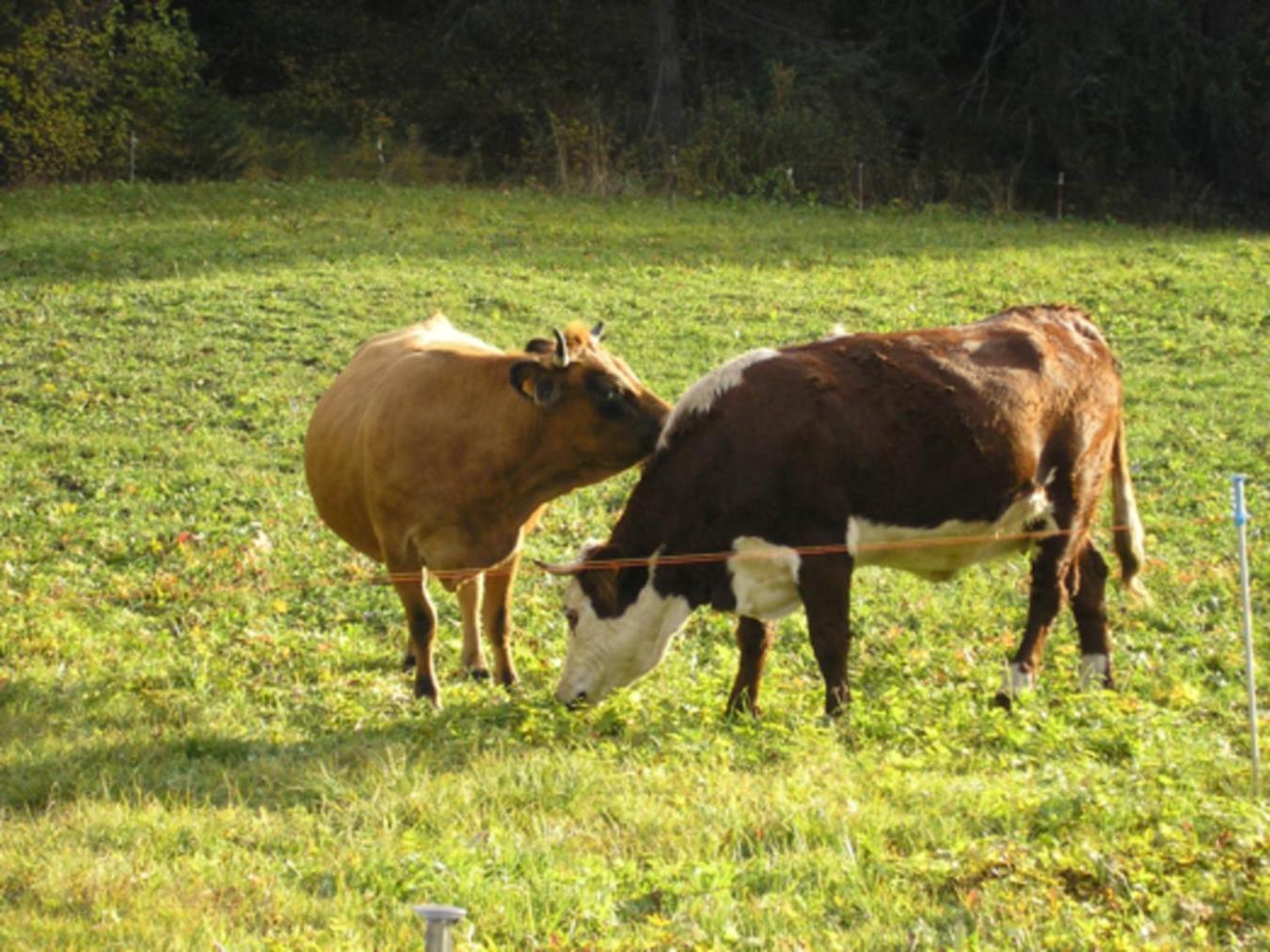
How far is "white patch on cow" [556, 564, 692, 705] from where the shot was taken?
27.5 ft

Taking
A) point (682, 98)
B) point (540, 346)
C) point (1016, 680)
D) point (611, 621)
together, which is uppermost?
point (682, 98)

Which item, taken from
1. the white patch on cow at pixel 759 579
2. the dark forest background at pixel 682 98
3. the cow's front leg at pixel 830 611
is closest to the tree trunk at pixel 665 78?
the dark forest background at pixel 682 98

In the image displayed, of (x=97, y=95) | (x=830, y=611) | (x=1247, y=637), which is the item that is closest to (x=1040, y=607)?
(x=830, y=611)

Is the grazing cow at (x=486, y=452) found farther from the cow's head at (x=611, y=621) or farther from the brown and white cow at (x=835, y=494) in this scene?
the cow's head at (x=611, y=621)

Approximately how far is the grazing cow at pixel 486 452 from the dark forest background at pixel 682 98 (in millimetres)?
22513

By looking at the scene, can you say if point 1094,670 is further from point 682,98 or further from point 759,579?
point 682,98

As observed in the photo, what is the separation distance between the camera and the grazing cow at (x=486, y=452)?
861 cm

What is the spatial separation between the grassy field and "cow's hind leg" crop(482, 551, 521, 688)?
19 centimetres

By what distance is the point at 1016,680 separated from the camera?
849cm

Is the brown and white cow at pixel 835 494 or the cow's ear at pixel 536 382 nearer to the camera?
the brown and white cow at pixel 835 494

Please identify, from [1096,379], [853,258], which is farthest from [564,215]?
[1096,379]

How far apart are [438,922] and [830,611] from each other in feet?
14.5

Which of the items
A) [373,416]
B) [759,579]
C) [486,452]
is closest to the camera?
[759,579]

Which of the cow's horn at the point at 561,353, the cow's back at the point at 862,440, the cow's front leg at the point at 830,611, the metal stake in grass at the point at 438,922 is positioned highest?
the cow's horn at the point at 561,353
